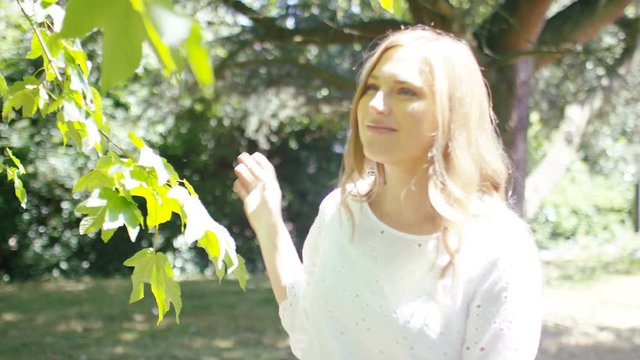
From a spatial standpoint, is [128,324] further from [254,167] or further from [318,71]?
[254,167]

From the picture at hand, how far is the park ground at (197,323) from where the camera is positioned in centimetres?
634

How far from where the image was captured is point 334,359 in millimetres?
1471

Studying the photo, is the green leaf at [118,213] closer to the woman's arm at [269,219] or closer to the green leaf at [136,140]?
the green leaf at [136,140]

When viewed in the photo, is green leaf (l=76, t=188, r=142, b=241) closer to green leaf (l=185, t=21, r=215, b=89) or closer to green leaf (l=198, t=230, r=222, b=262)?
green leaf (l=198, t=230, r=222, b=262)

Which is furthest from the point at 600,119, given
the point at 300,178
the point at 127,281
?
the point at 127,281

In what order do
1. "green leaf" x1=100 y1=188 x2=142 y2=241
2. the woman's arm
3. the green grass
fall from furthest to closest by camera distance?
the green grass → the woman's arm → "green leaf" x1=100 y1=188 x2=142 y2=241

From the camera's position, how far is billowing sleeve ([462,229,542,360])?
136 cm

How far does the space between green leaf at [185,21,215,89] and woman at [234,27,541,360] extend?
70cm

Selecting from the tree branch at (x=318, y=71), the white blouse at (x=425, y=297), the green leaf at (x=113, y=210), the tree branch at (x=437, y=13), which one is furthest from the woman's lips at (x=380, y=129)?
the tree branch at (x=318, y=71)

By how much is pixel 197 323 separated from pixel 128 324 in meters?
0.60

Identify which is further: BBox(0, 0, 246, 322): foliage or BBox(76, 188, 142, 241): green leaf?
BBox(76, 188, 142, 241): green leaf

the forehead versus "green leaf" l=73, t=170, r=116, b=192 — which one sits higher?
the forehead

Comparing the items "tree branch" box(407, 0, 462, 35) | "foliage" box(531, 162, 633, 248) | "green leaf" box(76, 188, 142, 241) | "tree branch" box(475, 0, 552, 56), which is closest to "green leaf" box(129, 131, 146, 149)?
"green leaf" box(76, 188, 142, 241)

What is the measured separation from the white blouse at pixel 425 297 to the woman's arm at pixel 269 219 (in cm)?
19
